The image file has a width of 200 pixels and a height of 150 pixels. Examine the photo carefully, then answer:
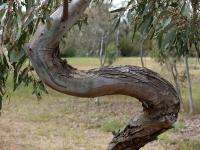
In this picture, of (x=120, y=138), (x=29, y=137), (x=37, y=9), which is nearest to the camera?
(x=37, y=9)

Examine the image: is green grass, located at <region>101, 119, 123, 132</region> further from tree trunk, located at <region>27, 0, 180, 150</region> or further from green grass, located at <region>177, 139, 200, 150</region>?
tree trunk, located at <region>27, 0, 180, 150</region>

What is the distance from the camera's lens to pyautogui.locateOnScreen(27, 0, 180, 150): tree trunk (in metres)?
2.97

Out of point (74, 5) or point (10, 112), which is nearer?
point (74, 5)

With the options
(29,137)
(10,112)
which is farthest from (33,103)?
(29,137)

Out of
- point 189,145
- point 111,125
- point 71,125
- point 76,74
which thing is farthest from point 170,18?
point 71,125

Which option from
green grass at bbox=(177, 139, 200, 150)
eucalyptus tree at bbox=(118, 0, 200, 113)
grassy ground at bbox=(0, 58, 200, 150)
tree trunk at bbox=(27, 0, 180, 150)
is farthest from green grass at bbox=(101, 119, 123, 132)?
tree trunk at bbox=(27, 0, 180, 150)

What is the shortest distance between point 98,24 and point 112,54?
65.8 inches

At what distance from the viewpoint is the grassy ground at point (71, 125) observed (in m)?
10.4

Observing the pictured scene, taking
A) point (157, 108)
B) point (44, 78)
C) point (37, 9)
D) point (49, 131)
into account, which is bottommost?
point (49, 131)

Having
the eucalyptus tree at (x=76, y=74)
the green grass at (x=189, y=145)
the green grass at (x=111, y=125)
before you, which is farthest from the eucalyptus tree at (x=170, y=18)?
the green grass at (x=111, y=125)

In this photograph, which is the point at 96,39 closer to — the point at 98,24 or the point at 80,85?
the point at 98,24

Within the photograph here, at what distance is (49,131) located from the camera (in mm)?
12086

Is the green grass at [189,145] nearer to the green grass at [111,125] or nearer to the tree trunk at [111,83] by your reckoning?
the green grass at [111,125]

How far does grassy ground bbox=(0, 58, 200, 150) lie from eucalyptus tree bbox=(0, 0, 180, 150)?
20.7 feet
